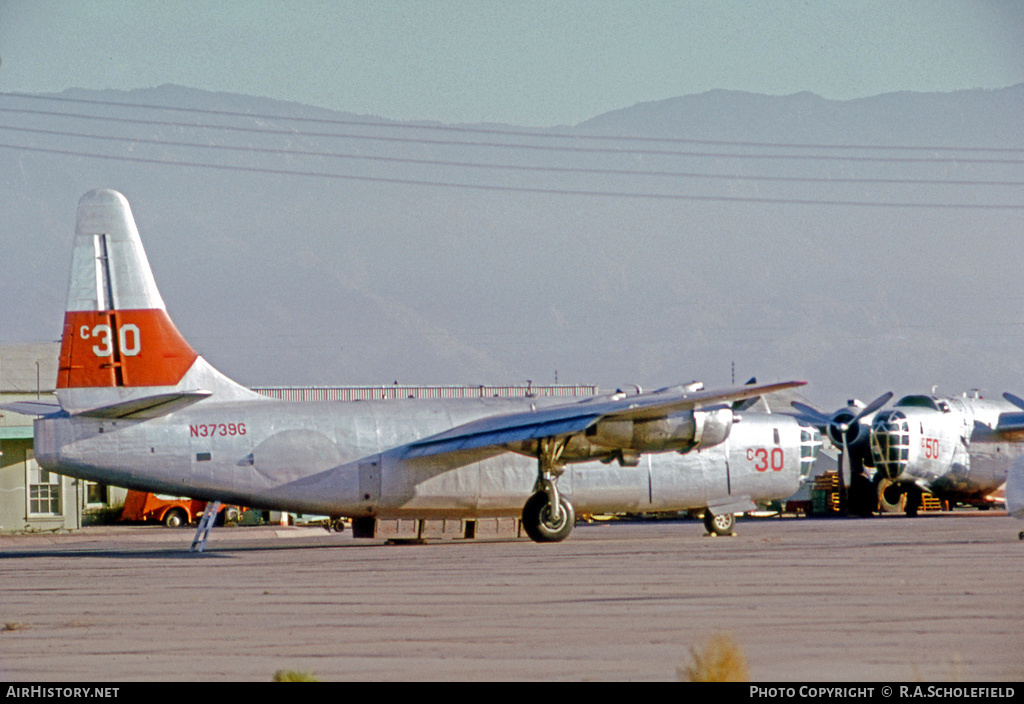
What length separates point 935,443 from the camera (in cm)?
4459

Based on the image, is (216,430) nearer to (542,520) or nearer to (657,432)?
(542,520)

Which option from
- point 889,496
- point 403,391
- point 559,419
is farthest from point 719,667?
point 403,391

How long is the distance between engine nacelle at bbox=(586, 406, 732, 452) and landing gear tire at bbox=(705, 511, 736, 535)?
4.17m

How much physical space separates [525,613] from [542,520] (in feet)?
42.0

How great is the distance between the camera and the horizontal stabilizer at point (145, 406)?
961 inches

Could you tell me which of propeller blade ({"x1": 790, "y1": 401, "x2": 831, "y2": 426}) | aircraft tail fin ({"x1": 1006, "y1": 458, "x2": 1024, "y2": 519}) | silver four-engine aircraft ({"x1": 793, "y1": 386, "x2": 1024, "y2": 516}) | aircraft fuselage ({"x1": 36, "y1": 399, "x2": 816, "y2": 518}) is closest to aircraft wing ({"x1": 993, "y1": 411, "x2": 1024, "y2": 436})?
silver four-engine aircraft ({"x1": 793, "y1": 386, "x2": 1024, "y2": 516})

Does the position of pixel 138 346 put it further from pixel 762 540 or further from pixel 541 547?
pixel 762 540

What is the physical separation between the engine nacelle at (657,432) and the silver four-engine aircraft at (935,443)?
19.2 metres

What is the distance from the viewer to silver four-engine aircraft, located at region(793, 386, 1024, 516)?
145ft

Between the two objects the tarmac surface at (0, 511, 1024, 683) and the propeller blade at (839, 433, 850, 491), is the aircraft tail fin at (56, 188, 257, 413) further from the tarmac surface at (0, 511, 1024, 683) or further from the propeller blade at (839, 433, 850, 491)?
the propeller blade at (839, 433, 850, 491)

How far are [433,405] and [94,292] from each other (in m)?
7.94

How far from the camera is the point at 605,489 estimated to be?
2939 centimetres
